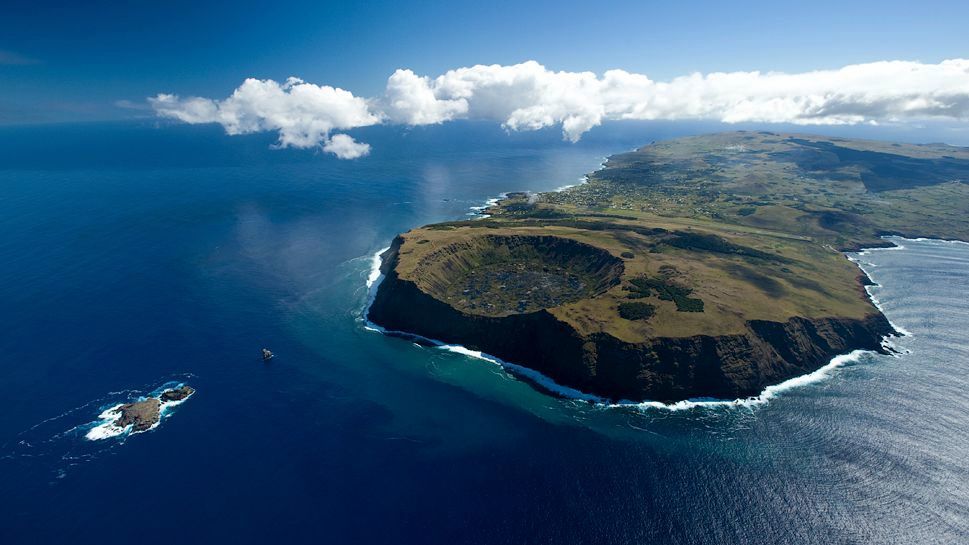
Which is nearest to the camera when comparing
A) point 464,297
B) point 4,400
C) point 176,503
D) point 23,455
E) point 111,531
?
point 111,531

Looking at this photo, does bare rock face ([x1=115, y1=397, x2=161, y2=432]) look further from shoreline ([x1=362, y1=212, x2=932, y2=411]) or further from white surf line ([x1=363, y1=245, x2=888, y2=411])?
shoreline ([x1=362, y1=212, x2=932, y2=411])

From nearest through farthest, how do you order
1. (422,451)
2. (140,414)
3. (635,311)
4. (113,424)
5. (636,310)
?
(422,451), (113,424), (140,414), (635,311), (636,310)

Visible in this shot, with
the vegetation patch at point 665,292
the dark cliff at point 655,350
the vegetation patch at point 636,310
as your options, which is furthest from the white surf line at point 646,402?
the vegetation patch at point 665,292

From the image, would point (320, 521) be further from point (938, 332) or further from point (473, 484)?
point (938, 332)

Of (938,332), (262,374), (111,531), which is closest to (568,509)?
(111,531)

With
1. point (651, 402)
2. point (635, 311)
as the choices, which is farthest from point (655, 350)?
point (635, 311)

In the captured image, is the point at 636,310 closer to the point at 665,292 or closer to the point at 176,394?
the point at 665,292
